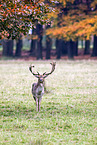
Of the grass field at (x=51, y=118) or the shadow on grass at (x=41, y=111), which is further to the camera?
the shadow on grass at (x=41, y=111)

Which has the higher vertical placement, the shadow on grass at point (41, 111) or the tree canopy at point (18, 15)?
the tree canopy at point (18, 15)

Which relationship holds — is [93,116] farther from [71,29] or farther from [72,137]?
[71,29]

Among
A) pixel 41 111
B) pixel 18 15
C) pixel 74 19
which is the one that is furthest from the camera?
pixel 74 19

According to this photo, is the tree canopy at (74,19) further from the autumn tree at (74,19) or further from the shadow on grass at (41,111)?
the shadow on grass at (41,111)

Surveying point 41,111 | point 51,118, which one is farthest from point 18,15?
point 51,118

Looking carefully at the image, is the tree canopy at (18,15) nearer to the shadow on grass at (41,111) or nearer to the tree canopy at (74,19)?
the shadow on grass at (41,111)

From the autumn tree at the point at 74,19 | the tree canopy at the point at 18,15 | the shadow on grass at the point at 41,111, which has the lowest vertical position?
the shadow on grass at the point at 41,111

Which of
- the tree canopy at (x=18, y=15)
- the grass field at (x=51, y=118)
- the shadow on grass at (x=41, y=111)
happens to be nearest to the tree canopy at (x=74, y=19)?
the grass field at (x=51, y=118)

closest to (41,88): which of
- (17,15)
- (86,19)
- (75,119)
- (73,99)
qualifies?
(75,119)

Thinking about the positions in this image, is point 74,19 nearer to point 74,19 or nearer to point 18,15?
point 74,19

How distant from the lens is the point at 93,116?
961cm

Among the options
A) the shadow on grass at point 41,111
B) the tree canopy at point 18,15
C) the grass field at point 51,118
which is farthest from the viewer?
the shadow on grass at point 41,111

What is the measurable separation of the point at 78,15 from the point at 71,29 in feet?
8.23

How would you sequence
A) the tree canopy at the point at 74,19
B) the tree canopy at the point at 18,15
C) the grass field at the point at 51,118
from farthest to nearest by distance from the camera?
the tree canopy at the point at 74,19 → the tree canopy at the point at 18,15 → the grass field at the point at 51,118
